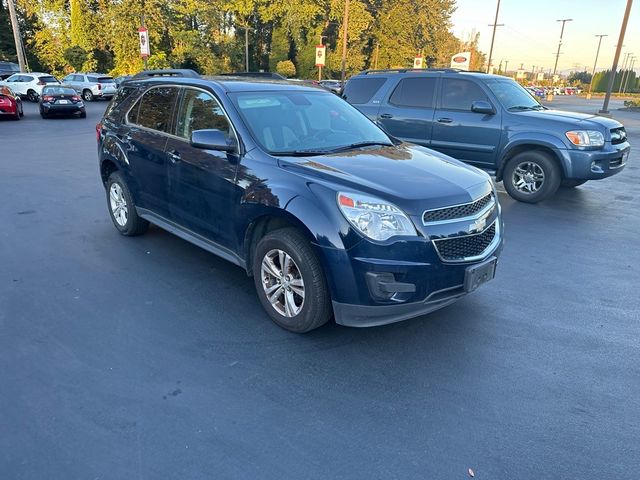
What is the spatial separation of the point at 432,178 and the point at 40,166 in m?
9.37

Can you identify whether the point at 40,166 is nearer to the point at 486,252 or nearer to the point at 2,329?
the point at 2,329

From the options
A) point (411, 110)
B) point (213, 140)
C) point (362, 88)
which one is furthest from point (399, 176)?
point (362, 88)

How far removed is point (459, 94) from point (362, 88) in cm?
199

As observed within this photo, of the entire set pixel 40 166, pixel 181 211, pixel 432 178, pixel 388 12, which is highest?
pixel 388 12

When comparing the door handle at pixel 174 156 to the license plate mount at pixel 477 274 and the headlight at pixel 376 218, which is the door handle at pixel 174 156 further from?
the license plate mount at pixel 477 274

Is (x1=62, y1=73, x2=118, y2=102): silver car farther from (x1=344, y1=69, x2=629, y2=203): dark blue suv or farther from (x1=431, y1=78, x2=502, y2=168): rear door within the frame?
(x1=431, y1=78, x2=502, y2=168): rear door

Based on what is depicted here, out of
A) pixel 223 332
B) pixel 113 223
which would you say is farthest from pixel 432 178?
pixel 113 223

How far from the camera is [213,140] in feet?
12.7

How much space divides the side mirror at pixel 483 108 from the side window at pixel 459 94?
0.24 metres

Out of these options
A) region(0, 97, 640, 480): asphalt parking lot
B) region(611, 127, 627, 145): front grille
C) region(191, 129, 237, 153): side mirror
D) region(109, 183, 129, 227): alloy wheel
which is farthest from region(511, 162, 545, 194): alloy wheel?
region(109, 183, 129, 227): alloy wheel

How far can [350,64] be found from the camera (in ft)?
160

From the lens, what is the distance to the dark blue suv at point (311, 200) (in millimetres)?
3217

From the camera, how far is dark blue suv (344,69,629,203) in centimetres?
731

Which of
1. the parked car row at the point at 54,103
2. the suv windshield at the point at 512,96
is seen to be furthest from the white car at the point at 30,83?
the suv windshield at the point at 512,96
